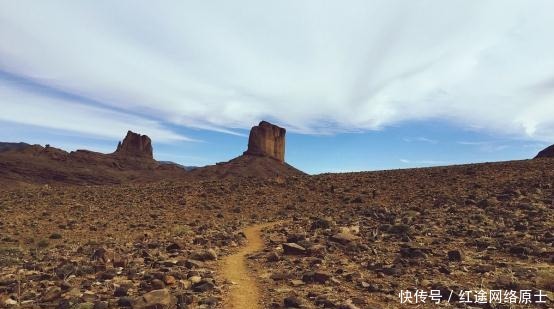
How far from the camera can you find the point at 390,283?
1158 centimetres

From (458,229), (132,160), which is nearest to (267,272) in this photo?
(458,229)

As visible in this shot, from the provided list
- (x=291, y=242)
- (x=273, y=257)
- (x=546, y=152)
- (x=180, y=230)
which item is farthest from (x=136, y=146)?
(x=273, y=257)

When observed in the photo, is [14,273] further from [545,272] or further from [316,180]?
[316,180]

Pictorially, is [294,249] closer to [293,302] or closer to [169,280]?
[169,280]

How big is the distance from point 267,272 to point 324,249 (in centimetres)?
301

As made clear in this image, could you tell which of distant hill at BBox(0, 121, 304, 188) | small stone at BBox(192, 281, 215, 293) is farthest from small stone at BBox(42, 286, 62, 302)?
distant hill at BBox(0, 121, 304, 188)

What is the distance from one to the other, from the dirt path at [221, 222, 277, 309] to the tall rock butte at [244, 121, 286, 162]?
131 metres

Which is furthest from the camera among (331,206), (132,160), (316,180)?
(132,160)

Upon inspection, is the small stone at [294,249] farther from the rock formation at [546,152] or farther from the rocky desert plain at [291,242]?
the rock formation at [546,152]

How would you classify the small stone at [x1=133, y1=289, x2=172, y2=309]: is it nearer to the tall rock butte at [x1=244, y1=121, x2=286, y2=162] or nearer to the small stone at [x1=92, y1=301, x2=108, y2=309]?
the small stone at [x1=92, y1=301, x2=108, y2=309]

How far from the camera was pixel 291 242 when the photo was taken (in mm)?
17156

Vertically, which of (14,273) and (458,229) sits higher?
(458,229)

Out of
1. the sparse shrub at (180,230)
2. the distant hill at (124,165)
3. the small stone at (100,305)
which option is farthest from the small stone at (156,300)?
the distant hill at (124,165)

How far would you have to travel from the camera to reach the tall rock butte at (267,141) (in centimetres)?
15025
